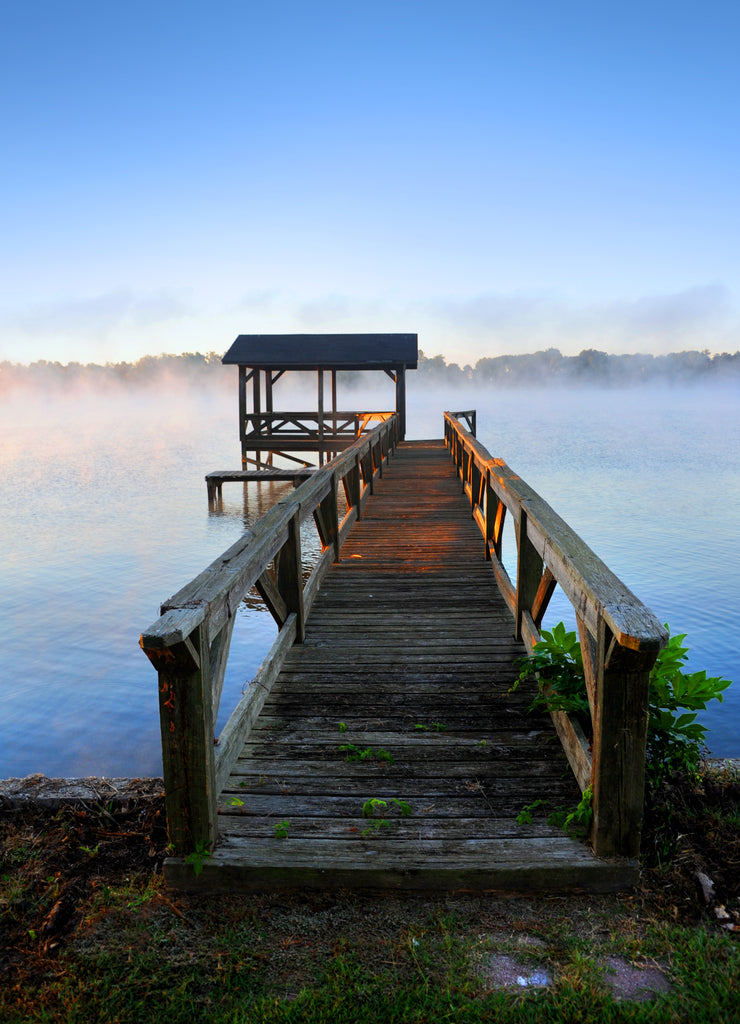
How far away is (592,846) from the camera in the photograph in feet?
8.87

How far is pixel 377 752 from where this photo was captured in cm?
351

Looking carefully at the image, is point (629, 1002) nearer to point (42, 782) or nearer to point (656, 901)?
point (656, 901)

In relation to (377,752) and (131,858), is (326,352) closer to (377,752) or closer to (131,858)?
(377,752)

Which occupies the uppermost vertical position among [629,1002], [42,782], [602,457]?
[629,1002]

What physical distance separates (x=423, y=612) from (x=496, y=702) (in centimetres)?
170

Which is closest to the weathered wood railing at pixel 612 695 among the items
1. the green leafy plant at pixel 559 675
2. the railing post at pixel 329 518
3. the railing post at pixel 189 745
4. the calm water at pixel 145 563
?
the green leafy plant at pixel 559 675

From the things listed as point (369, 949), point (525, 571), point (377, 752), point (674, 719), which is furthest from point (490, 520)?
point (369, 949)

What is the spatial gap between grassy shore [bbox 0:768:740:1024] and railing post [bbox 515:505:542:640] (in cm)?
197

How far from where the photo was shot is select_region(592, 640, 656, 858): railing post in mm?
2533

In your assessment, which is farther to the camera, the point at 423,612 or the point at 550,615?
the point at 550,615

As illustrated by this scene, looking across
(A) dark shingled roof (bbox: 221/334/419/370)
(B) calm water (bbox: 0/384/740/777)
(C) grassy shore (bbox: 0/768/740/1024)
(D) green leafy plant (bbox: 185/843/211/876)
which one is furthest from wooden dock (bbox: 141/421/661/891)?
(A) dark shingled roof (bbox: 221/334/419/370)

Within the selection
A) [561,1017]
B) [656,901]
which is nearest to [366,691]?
[656,901]

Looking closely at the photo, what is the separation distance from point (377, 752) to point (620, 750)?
4.18 ft

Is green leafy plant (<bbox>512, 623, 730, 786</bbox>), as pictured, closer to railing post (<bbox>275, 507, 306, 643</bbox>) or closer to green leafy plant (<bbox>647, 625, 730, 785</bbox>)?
green leafy plant (<bbox>647, 625, 730, 785</bbox>)
